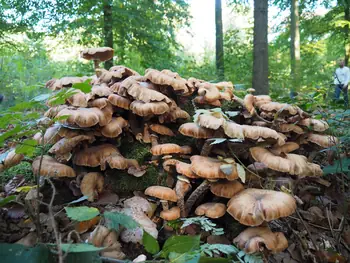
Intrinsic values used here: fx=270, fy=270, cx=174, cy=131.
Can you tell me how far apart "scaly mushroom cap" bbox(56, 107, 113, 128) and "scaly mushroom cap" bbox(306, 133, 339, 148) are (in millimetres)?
2204

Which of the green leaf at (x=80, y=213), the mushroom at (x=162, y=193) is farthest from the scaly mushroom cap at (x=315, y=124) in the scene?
the green leaf at (x=80, y=213)

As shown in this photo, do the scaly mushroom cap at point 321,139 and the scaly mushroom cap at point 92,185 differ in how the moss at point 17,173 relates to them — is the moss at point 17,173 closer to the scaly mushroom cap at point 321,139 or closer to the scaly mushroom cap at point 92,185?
the scaly mushroom cap at point 92,185

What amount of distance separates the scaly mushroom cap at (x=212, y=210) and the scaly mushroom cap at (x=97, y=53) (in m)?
2.53

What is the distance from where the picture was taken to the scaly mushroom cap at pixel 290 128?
287 centimetres

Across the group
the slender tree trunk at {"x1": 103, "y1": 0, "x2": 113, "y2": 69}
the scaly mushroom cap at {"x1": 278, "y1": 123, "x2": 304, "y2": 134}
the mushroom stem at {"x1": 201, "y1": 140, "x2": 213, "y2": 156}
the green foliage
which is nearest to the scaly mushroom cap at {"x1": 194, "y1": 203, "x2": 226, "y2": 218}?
the green foliage

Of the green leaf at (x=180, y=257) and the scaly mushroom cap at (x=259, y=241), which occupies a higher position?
the green leaf at (x=180, y=257)

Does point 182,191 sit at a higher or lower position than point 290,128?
lower

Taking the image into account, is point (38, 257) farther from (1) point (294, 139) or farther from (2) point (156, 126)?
(1) point (294, 139)

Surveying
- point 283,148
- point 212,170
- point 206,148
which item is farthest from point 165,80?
point 283,148

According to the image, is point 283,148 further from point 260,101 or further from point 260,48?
point 260,48

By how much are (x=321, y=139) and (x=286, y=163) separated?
2.70 ft

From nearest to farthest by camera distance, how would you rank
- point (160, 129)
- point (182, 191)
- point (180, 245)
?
point (180, 245)
point (182, 191)
point (160, 129)

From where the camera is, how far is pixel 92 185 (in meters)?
2.69

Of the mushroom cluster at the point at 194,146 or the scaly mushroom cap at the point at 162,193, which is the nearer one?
the mushroom cluster at the point at 194,146
